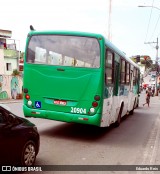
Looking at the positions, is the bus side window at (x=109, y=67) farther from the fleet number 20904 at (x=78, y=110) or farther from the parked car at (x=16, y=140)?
the parked car at (x=16, y=140)

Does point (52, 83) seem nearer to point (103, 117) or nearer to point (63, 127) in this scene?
point (103, 117)

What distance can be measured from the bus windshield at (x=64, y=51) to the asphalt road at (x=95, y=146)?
87.8 inches

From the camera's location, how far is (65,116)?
900 cm

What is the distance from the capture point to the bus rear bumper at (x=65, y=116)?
8.77m

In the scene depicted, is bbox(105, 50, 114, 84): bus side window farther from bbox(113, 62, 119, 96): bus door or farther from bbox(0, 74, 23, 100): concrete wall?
bbox(0, 74, 23, 100): concrete wall

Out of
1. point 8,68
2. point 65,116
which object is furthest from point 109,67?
point 8,68

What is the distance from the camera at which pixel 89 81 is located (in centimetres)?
890

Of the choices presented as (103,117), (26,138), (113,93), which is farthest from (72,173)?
(113,93)

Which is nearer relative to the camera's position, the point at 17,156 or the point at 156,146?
the point at 17,156

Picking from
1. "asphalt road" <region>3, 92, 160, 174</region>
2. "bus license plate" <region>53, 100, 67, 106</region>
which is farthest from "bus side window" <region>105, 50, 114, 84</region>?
"asphalt road" <region>3, 92, 160, 174</region>

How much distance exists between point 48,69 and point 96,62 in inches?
56.8

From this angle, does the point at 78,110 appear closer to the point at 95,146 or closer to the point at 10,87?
the point at 95,146

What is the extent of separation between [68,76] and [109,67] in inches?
54.3

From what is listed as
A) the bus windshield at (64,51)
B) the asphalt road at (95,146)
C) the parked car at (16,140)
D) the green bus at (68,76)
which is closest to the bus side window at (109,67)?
the green bus at (68,76)
